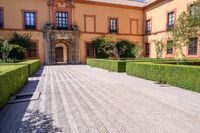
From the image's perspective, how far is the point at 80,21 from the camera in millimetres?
27469

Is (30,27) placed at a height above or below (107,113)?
above

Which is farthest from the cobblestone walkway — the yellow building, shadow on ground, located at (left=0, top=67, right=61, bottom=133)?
the yellow building

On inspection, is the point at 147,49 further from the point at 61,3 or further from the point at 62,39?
the point at 61,3

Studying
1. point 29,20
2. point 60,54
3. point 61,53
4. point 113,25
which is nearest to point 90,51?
point 113,25

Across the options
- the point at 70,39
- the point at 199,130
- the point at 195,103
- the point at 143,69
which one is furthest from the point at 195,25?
the point at 70,39

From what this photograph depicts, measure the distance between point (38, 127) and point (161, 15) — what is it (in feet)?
82.3

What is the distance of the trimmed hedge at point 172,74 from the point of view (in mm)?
7712

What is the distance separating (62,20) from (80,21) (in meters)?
2.51

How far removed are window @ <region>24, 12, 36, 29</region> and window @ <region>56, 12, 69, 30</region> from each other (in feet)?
10.1

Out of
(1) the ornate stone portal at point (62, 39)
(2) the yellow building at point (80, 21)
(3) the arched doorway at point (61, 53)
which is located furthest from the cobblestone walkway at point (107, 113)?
(3) the arched doorway at point (61, 53)

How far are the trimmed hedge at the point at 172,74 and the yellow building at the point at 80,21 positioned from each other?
12.6 meters

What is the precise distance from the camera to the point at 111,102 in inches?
250

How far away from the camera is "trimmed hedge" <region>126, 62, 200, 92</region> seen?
771cm

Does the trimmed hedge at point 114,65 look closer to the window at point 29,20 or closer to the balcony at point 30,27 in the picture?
the balcony at point 30,27
